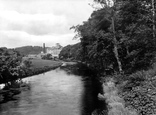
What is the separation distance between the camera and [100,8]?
36.8 metres

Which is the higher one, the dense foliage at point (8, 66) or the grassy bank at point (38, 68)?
the dense foliage at point (8, 66)

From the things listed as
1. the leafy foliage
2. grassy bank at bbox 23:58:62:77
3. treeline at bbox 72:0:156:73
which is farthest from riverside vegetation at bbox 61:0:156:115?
grassy bank at bbox 23:58:62:77

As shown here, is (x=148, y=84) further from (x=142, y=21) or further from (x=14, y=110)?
(x=14, y=110)

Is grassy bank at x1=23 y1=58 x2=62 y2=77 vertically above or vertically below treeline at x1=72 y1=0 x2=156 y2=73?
below

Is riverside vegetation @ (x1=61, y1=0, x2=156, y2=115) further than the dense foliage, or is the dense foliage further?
the dense foliage

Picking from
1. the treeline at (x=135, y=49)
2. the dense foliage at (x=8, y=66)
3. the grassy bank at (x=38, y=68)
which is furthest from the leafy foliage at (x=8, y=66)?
the treeline at (x=135, y=49)

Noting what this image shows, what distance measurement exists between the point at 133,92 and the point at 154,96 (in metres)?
3.91

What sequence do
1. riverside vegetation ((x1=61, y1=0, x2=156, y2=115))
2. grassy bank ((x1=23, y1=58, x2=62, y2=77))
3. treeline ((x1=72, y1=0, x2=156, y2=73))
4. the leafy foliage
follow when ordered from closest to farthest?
riverside vegetation ((x1=61, y1=0, x2=156, y2=115)) < treeline ((x1=72, y1=0, x2=156, y2=73)) < the leafy foliage < grassy bank ((x1=23, y1=58, x2=62, y2=77))

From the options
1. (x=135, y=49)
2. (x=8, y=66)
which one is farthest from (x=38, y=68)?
(x=135, y=49)

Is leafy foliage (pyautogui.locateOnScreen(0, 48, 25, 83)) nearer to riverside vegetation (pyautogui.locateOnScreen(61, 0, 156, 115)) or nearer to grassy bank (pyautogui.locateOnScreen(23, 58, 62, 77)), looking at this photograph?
grassy bank (pyautogui.locateOnScreen(23, 58, 62, 77))

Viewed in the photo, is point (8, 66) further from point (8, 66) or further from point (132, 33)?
point (132, 33)

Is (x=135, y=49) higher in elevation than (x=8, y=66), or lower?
higher

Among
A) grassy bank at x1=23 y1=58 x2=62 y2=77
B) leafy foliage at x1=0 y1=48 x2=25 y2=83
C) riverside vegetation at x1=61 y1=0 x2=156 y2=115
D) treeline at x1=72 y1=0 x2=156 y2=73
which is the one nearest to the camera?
riverside vegetation at x1=61 y1=0 x2=156 y2=115

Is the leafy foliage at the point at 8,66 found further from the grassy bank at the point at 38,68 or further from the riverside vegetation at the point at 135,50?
the riverside vegetation at the point at 135,50
